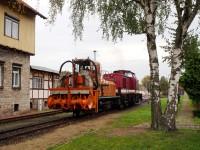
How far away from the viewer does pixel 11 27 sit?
30281 millimetres

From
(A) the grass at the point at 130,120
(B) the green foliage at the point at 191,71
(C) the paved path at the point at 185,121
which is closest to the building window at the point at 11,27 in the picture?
(A) the grass at the point at 130,120

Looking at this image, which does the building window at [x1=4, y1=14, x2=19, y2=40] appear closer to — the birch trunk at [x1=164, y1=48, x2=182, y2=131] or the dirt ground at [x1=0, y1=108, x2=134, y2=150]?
the dirt ground at [x1=0, y1=108, x2=134, y2=150]

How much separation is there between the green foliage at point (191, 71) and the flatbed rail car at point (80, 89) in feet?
18.7

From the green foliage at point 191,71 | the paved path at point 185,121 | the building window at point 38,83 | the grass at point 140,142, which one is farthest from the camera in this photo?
the building window at point 38,83

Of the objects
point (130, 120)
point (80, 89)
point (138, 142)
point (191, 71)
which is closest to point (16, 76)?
point (80, 89)

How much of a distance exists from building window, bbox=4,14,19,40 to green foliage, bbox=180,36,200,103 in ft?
39.7

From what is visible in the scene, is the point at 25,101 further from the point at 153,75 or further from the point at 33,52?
the point at 153,75

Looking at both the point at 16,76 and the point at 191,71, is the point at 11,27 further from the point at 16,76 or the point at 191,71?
the point at 191,71

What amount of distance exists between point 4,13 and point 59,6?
13961 millimetres

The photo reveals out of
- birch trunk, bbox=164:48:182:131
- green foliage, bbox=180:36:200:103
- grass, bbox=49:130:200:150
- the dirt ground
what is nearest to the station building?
the dirt ground

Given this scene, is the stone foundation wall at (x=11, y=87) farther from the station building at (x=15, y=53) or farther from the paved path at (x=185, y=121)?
the paved path at (x=185, y=121)

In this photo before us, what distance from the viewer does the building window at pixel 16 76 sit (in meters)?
30.8

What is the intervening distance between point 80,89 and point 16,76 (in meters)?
9.69

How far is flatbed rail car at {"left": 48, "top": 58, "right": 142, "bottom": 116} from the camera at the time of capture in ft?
76.1
